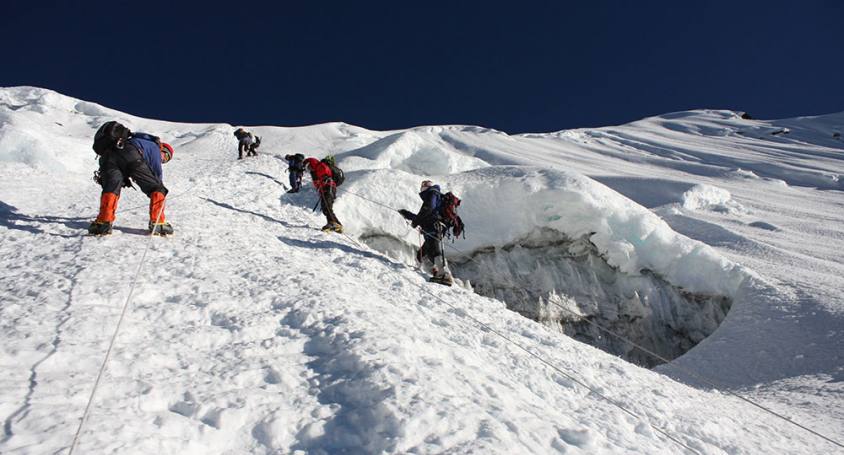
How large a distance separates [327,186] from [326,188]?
0.04 metres

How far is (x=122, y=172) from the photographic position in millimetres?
5836

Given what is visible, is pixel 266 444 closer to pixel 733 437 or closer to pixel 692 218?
pixel 733 437

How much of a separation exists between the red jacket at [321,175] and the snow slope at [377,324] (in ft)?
2.71

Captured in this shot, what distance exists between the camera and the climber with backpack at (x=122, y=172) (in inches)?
217

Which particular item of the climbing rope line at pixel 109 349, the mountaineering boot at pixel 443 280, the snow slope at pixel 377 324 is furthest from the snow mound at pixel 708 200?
the climbing rope line at pixel 109 349

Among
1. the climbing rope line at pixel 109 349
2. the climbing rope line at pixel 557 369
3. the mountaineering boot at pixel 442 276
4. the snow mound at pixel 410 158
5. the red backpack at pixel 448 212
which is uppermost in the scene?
the snow mound at pixel 410 158

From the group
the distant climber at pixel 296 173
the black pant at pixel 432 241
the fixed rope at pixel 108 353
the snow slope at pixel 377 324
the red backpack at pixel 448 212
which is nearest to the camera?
the fixed rope at pixel 108 353

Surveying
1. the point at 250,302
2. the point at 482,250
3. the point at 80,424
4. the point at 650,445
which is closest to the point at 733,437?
the point at 650,445

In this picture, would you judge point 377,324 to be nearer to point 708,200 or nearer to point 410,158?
point 410,158

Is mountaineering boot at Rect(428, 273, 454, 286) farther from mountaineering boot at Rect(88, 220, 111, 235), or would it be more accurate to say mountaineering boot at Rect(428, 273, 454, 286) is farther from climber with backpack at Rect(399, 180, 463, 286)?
mountaineering boot at Rect(88, 220, 111, 235)

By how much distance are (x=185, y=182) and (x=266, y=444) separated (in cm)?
1001

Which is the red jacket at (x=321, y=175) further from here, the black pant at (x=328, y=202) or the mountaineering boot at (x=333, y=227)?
the mountaineering boot at (x=333, y=227)

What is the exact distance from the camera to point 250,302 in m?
4.08

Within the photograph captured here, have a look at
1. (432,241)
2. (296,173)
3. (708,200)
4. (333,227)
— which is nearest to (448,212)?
(432,241)
